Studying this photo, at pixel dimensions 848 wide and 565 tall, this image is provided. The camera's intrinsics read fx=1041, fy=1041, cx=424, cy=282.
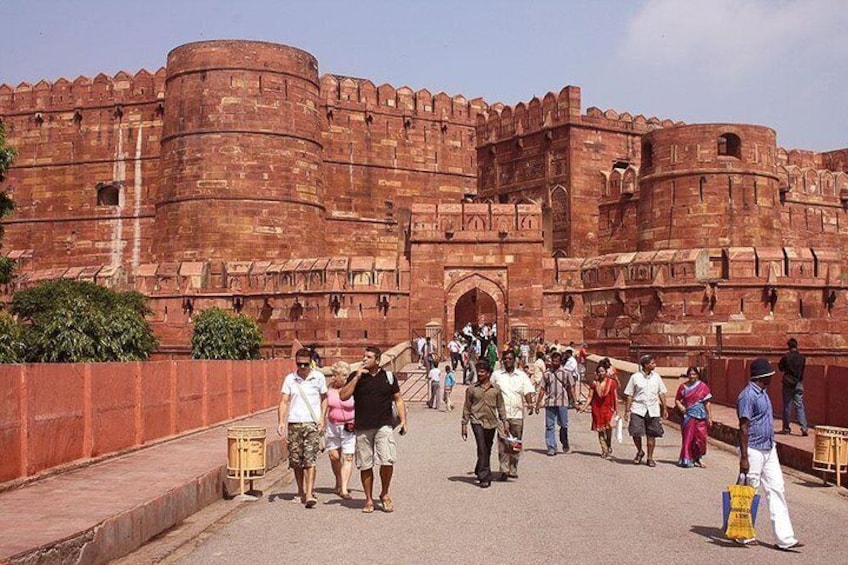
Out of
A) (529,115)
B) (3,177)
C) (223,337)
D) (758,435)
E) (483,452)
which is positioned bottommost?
(483,452)


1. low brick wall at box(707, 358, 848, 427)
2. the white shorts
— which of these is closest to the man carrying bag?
the white shorts

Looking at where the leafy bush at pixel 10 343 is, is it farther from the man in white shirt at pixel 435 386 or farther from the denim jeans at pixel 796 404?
the denim jeans at pixel 796 404

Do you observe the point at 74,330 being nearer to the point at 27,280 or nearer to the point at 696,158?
the point at 27,280

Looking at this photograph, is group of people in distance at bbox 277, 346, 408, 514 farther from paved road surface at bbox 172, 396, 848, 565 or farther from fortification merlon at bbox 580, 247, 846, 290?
fortification merlon at bbox 580, 247, 846, 290

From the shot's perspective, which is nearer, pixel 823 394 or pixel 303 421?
pixel 303 421

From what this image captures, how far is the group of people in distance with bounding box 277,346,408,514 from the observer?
7.07 meters

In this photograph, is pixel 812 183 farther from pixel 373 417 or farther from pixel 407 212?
pixel 373 417

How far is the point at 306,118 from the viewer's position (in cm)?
2934

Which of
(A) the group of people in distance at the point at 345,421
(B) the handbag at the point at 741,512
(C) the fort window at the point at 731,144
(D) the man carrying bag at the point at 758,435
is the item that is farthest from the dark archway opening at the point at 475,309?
(B) the handbag at the point at 741,512

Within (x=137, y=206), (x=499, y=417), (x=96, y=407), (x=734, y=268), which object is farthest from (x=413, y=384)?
(x=137, y=206)

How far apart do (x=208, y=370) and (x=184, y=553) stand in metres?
6.81

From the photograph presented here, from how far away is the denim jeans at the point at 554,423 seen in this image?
1039cm

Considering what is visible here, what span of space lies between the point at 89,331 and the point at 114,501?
1419 centimetres

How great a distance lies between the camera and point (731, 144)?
1061 inches
